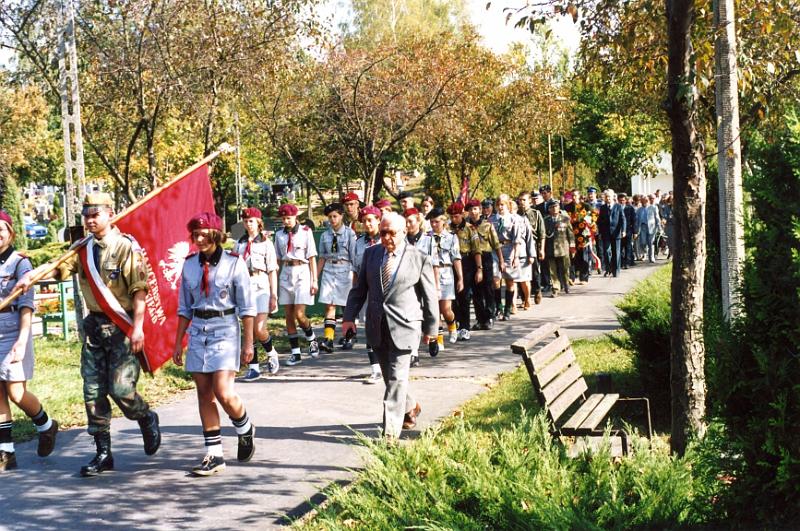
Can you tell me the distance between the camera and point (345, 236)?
41.2 feet

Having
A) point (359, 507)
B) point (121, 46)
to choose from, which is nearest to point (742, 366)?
point (359, 507)

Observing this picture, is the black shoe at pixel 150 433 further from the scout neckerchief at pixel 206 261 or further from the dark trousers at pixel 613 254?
Answer: the dark trousers at pixel 613 254

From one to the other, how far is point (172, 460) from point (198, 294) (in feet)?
4.61

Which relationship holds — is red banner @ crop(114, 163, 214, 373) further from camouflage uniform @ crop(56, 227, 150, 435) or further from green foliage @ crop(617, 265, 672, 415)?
green foliage @ crop(617, 265, 672, 415)

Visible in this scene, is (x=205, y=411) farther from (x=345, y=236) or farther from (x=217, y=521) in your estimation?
(x=345, y=236)

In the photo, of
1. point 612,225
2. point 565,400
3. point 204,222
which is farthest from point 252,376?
point 612,225

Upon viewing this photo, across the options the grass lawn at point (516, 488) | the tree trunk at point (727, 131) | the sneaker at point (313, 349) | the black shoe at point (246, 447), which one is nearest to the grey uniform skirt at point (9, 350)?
the black shoe at point (246, 447)

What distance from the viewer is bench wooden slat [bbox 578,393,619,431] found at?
6297 millimetres

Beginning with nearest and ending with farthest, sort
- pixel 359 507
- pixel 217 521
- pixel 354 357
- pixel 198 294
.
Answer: pixel 359 507
pixel 217 521
pixel 198 294
pixel 354 357

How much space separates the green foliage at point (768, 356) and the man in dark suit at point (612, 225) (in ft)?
57.2

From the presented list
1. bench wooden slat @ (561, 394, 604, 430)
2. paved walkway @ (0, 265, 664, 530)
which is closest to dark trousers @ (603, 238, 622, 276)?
paved walkway @ (0, 265, 664, 530)

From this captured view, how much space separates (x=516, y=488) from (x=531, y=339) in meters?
1.84

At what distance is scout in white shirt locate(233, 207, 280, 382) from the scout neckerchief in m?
3.99

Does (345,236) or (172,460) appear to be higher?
(345,236)
